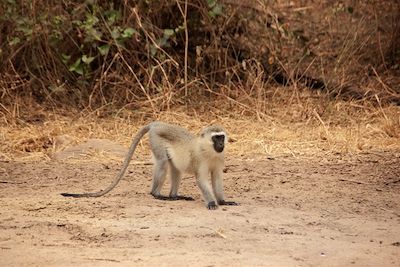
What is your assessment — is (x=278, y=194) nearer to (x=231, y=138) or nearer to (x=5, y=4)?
(x=231, y=138)

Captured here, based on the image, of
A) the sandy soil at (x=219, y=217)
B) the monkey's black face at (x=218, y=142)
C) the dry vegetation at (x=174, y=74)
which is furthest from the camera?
the dry vegetation at (x=174, y=74)

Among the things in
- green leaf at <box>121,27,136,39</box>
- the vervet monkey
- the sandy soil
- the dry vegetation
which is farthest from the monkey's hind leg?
green leaf at <box>121,27,136,39</box>

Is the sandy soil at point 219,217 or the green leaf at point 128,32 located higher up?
the green leaf at point 128,32

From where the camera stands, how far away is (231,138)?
10070 millimetres

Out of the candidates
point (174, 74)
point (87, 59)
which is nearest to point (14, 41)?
point (87, 59)

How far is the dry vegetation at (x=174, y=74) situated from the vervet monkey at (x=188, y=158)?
8.09ft

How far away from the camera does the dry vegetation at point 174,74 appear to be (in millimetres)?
10820

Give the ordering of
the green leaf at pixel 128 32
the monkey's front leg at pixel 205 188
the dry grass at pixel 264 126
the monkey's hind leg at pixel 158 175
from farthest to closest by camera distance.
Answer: the green leaf at pixel 128 32, the dry grass at pixel 264 126, the monkey's hind leg at pixel 158 175, the monkey's front leg at pixel 205 188

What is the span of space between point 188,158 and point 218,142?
→ 0.33m

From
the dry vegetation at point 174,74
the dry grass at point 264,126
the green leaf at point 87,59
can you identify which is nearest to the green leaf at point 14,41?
the dry vegetation at point 174,74

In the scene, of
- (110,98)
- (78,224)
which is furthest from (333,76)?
(78,224)

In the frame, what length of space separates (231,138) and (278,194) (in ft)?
7.05

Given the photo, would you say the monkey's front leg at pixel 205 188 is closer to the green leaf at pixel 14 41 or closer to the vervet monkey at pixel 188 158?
the vervet monkey at pixel 188 158

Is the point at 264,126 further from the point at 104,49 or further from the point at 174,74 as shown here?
the point at 104,49
